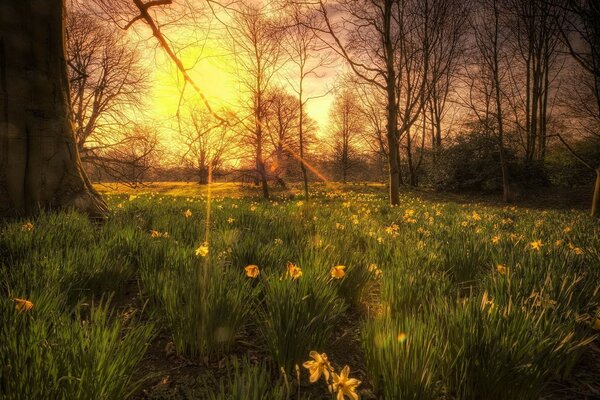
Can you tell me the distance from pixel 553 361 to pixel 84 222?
4.54m

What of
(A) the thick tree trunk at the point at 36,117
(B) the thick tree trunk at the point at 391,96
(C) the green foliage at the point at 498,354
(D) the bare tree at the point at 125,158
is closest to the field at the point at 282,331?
(C) the green foliage at the point at 498,354

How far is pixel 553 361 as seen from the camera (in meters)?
1.57

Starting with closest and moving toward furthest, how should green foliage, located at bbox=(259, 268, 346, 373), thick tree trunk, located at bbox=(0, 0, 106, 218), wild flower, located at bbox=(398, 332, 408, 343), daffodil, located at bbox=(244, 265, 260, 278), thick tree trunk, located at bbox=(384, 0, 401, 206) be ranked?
→ wild flower, located at bbox=(398, 332, 408, 343) < green foliage, located at bbox=(259, 268, 346, 373) < daffodil, located at bbox=(244, 265, 260, 278) < thick tree trunk, located at bbox=(0, 0, 106, 218) < thick tree trunk, located at bbox=(384, 0, 401, 206)

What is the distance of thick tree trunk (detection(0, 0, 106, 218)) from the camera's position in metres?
4.52

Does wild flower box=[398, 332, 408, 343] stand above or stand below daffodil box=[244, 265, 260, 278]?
below

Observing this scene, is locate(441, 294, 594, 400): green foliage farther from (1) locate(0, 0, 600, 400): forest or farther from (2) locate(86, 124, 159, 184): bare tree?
(2) locate(86, 124, 159, 184): bare tree

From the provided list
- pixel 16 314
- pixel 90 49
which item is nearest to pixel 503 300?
pixel 16 314

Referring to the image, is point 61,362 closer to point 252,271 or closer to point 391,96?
point 252,271

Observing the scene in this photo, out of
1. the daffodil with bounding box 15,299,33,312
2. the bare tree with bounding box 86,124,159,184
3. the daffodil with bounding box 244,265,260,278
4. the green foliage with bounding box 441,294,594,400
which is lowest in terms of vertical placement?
the green foliage with bounding box 441,294,594,400

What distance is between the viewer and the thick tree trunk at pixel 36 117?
4.52 m

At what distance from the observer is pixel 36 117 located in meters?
4.80

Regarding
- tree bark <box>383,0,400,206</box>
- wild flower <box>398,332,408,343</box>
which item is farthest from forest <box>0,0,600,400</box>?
tree bark <box>383,0,400,206</box>

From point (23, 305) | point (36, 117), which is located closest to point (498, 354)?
point (23, 305)

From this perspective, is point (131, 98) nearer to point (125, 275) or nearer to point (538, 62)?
point (125, 275)
